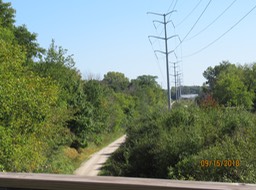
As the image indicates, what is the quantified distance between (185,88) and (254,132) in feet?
466

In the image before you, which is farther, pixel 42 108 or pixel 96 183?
pixel 42 108

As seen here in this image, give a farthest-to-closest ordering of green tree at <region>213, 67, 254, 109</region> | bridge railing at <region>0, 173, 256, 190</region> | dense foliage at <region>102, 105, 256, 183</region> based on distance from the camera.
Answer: green tree at <region>213, 67, 254, 109</region> → dense foliage at <region>102, 105, 256, 183</region> → bridge railing at <region>0, 173, 256, 190</region>

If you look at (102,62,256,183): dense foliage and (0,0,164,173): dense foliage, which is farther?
(0,0,164,173): dense foliage

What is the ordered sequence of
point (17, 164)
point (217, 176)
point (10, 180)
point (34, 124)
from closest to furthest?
point (10, 180) → point (217, 176) → point (17, 164) → point (34, 124)

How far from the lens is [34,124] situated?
17.6 m

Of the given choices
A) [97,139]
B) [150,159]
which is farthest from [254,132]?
[97,139]

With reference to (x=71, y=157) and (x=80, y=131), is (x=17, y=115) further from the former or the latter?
(x=80, y=131)

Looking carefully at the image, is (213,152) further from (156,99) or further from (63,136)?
(156,99)

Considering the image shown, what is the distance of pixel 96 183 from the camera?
207 cm

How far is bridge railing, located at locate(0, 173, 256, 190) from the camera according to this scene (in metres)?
1.89
